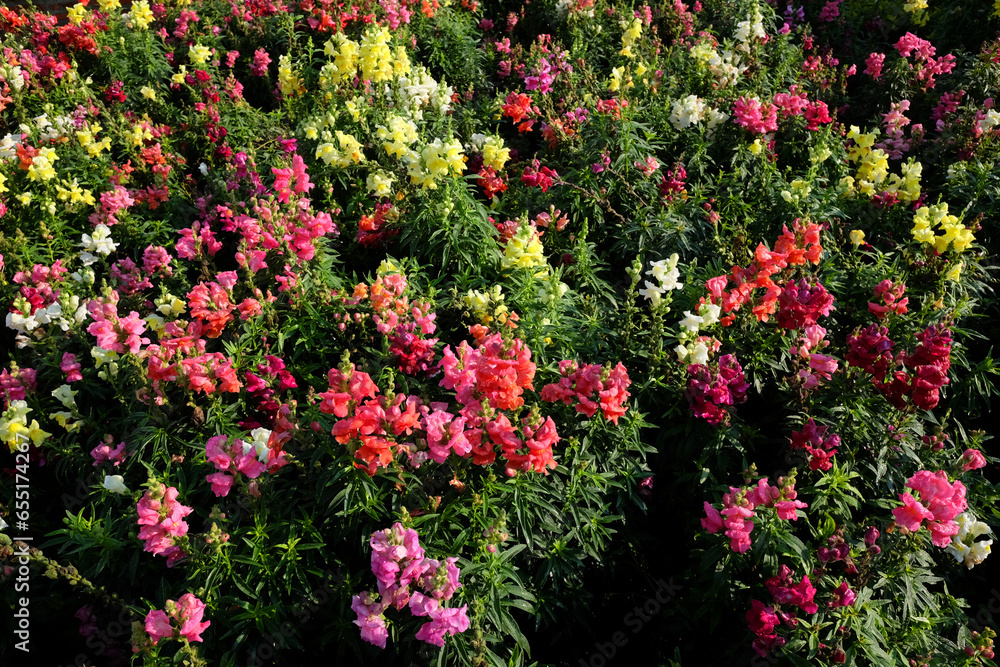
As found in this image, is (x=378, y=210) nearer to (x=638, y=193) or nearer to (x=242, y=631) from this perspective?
(x=638, y=193)

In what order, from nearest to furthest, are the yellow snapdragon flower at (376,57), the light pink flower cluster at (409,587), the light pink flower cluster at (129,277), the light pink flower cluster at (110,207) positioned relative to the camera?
1. the light pink flower cluster at (409,587)
2. the light pink flower cluster at (129,277)
3. the light pink flower cluster at (110,207)
4. the yellow snapdragon flower at (376,57)

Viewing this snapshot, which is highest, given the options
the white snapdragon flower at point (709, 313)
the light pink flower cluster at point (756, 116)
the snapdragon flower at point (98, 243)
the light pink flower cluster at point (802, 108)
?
the light pink flower cluster at point (802, 108)

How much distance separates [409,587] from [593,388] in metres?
1.15

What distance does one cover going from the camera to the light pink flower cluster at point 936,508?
260cm

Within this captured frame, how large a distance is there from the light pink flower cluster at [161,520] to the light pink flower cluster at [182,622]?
0.85 ft

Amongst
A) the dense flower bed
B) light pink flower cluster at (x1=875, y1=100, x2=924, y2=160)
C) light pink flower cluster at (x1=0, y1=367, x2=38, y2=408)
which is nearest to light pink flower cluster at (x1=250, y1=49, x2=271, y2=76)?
the dense flower bed

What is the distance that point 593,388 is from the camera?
3010 millimetres

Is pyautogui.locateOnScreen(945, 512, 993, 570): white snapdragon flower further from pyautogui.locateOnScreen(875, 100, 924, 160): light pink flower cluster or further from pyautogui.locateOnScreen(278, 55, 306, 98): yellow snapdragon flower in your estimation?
pyautogui.locateOnScreen(278, 55, 306, 98): yellow snapdragon flower

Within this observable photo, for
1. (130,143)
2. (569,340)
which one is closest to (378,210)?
(569,340)

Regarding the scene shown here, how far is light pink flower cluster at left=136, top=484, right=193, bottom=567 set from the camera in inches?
104

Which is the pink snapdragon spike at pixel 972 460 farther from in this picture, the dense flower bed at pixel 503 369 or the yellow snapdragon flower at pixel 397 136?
the yellow snapdragon flower at pixel 397 136

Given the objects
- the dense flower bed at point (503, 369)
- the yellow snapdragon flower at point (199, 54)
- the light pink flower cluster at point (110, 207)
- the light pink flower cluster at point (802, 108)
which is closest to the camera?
the dense flower bed at point (503, 369)

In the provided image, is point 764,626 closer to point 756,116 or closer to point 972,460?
point 972,460

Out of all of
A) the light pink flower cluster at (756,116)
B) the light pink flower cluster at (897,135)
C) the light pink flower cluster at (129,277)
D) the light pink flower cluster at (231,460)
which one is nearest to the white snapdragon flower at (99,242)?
the light pink flower cluster at (129,277)
